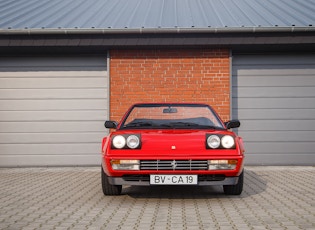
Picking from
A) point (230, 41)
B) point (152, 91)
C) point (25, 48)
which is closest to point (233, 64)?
point (230, 41)

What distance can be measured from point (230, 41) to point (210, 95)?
128 centimetres

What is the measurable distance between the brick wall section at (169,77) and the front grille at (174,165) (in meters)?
4.69

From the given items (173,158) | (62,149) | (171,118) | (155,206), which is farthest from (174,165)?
(62,149)

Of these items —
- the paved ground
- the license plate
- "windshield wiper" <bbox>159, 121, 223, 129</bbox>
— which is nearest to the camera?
the paved ground

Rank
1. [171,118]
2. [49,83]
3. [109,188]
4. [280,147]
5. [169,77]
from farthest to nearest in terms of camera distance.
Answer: [49,83]
[280,147]
[169,77]
[171,118]
[109,188]

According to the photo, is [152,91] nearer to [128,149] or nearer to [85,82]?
[85,82]

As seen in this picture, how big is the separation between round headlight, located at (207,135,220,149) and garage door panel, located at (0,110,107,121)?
516 centimetres

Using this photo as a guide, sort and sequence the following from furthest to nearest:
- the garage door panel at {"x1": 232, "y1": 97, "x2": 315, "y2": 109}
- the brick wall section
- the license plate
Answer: the garage door panel at {"x1": 232, "y1": 97, "x2": 315, "y2": 109} < the brick wall section < the license plate

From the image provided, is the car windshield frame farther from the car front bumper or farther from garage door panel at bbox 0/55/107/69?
garage door panel at bbox 0/55/107/69

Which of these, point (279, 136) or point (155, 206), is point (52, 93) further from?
point (155, 206)

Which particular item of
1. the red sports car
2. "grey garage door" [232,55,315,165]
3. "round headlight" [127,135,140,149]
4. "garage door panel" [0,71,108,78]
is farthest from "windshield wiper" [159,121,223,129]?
"garage door panel" [0,71,108,78]

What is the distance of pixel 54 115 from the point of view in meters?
10.3

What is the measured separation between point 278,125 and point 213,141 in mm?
5169

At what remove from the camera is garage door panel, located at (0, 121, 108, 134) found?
1030 cm
